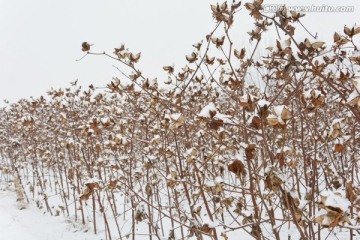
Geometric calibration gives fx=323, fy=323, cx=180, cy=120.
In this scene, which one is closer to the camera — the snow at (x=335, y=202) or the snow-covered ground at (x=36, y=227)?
the snow at (x=335, y=202)

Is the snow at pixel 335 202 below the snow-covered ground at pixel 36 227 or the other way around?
below

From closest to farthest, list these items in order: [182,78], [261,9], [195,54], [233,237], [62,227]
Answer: [261,9]
[195,54]
[182,78]
[233,237]
[62,227]

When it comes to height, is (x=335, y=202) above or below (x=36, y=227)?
below

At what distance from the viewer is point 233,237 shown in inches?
208

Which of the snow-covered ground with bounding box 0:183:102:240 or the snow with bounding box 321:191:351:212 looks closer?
the snow with bounding box 321:191:351:212

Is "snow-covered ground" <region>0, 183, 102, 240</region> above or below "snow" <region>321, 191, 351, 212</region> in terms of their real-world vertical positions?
above

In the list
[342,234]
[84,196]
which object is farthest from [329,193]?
[342,234]

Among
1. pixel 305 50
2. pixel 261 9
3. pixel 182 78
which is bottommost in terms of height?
pixel 305 50

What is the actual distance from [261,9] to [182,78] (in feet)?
5.76

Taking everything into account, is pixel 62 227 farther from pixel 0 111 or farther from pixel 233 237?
pixel 0 111

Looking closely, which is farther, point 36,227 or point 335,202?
point 36,227

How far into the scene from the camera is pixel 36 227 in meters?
6.76

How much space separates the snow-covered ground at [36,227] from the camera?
5844 mm

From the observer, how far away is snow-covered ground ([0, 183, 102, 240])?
19.2 ft
